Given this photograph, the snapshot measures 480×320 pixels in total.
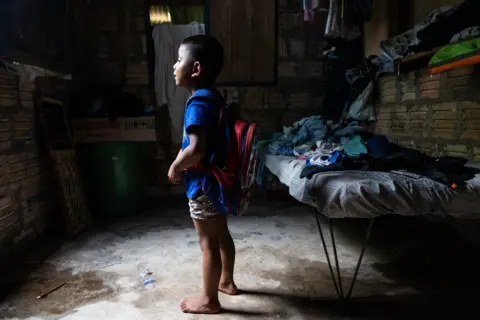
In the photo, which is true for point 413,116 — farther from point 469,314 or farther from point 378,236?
point 469,314

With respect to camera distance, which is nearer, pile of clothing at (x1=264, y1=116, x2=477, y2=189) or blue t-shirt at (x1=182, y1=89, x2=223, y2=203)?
blue t-shirt at (x1=182, y1=89, x2=223, y2=203)

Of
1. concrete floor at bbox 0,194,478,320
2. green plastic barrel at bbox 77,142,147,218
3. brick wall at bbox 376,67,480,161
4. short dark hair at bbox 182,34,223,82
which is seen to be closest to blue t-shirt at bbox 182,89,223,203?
short dark hair at bbox 182,34,223,82

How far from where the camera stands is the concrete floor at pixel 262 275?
1.86 meters

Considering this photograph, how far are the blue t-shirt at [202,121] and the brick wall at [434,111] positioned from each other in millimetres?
1796

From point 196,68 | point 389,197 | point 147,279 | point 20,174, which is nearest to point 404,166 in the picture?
point 389,197

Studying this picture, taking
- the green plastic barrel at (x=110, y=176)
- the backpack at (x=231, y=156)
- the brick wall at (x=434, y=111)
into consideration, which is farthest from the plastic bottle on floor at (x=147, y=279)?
the brick wall at (x=434, y=111)

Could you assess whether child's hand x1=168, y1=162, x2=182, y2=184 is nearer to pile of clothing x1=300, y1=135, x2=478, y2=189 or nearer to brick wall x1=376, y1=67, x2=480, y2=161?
pile of clothing x1=300, y1=135, x2=478, y2=189

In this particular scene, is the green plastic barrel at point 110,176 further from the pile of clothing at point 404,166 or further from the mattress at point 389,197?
the mattress at point 389,197

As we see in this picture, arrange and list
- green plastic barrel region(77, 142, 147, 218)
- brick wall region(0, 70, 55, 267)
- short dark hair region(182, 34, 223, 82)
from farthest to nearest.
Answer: green plastic barrel region(77, 142, 147, 218) → brick wall region(0, 70, 55, 267) → short dark hair region(182, 34, 223, 82)

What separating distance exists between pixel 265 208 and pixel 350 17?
6.92ft

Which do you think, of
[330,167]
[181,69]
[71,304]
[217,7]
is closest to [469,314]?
[330,167]

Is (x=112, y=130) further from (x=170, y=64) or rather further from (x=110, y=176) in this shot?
(x=170, y=64)

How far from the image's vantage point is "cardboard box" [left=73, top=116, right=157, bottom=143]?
3.65 meters

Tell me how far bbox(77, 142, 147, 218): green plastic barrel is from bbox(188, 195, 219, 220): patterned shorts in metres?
2.08
